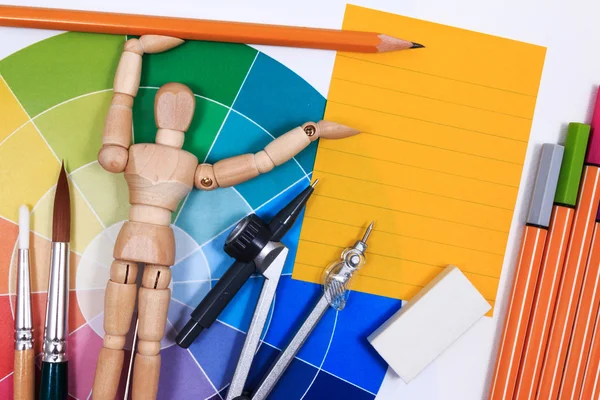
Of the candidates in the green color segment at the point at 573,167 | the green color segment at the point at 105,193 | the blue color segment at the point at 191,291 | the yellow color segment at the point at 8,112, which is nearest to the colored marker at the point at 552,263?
the green color segment at the point at 573,167

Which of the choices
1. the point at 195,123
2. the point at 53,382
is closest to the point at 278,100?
the point at 195,123

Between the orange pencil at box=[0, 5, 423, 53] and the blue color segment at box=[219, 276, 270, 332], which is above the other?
the orange pencil at box=[0, 5, 423, 53]

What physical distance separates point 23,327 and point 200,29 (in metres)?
0.40

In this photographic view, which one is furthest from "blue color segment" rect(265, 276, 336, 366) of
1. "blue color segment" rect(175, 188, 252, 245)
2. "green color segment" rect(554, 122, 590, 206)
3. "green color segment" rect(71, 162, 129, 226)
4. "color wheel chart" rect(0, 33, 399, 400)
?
"green color segment" rect(554, 122, 590, 206)

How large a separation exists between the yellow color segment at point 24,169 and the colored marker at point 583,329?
0.67 meters

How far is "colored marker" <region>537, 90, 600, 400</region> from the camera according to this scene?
2.57ft

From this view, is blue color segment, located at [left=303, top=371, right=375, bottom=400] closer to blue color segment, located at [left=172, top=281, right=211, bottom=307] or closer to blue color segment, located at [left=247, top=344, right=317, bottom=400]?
blue color segment, located at [left=247, top=344, right=317, bottom=400]

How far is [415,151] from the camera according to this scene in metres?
0.79

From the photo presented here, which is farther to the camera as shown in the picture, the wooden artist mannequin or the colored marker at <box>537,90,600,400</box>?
the colored marker at <box>537,90,600,400</box>

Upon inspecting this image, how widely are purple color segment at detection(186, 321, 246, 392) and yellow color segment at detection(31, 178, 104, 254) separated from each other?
7.3 inches

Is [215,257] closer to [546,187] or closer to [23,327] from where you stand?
[23,327]

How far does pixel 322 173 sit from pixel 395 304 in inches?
7.5

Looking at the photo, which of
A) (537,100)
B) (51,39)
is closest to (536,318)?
(537,100)

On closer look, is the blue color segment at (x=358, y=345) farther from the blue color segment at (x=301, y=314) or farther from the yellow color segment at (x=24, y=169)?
the yellow color segment at (x=24, y=169)
